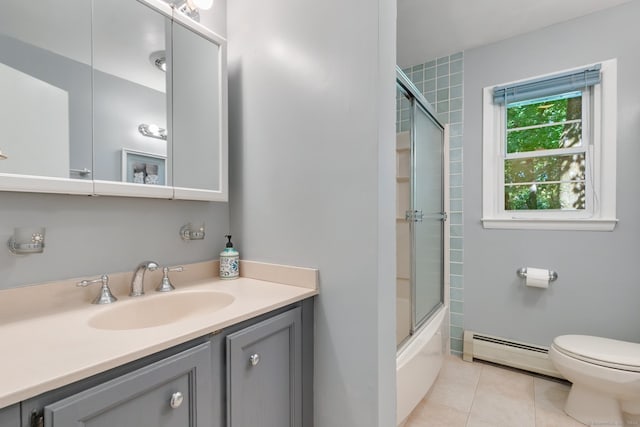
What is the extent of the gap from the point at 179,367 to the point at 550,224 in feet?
7.57

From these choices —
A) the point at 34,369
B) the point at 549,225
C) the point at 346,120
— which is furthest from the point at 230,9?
the point at 549,225

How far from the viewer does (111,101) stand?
1.06 metres

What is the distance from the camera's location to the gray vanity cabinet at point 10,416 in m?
0.50

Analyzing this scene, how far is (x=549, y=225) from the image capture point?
2.02m

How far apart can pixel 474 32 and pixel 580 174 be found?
122 centimetres

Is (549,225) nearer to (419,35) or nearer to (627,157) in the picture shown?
(627,157)

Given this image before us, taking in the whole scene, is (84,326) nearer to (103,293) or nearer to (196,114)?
(103,293)

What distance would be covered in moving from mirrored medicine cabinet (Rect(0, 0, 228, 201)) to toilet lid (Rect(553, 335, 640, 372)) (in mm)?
1947

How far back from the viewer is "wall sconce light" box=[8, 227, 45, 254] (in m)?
0.86

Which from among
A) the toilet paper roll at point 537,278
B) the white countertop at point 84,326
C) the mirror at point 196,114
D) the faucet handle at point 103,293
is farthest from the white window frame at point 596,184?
the faucet handle at point 103,293

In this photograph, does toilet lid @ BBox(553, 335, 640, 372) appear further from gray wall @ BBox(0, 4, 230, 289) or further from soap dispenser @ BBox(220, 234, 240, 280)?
gray wall @ BBox(0, 4, 230, 289)

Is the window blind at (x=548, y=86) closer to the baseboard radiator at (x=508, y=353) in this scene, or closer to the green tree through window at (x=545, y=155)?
the green tree through window at (x=545, y=155)

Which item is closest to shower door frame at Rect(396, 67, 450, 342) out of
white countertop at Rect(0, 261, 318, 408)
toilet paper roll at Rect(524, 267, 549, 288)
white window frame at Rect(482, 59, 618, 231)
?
white window frame at Rect(482, 59, 618, 231)

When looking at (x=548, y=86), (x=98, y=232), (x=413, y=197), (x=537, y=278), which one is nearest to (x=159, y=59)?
(x=98, y=232)
